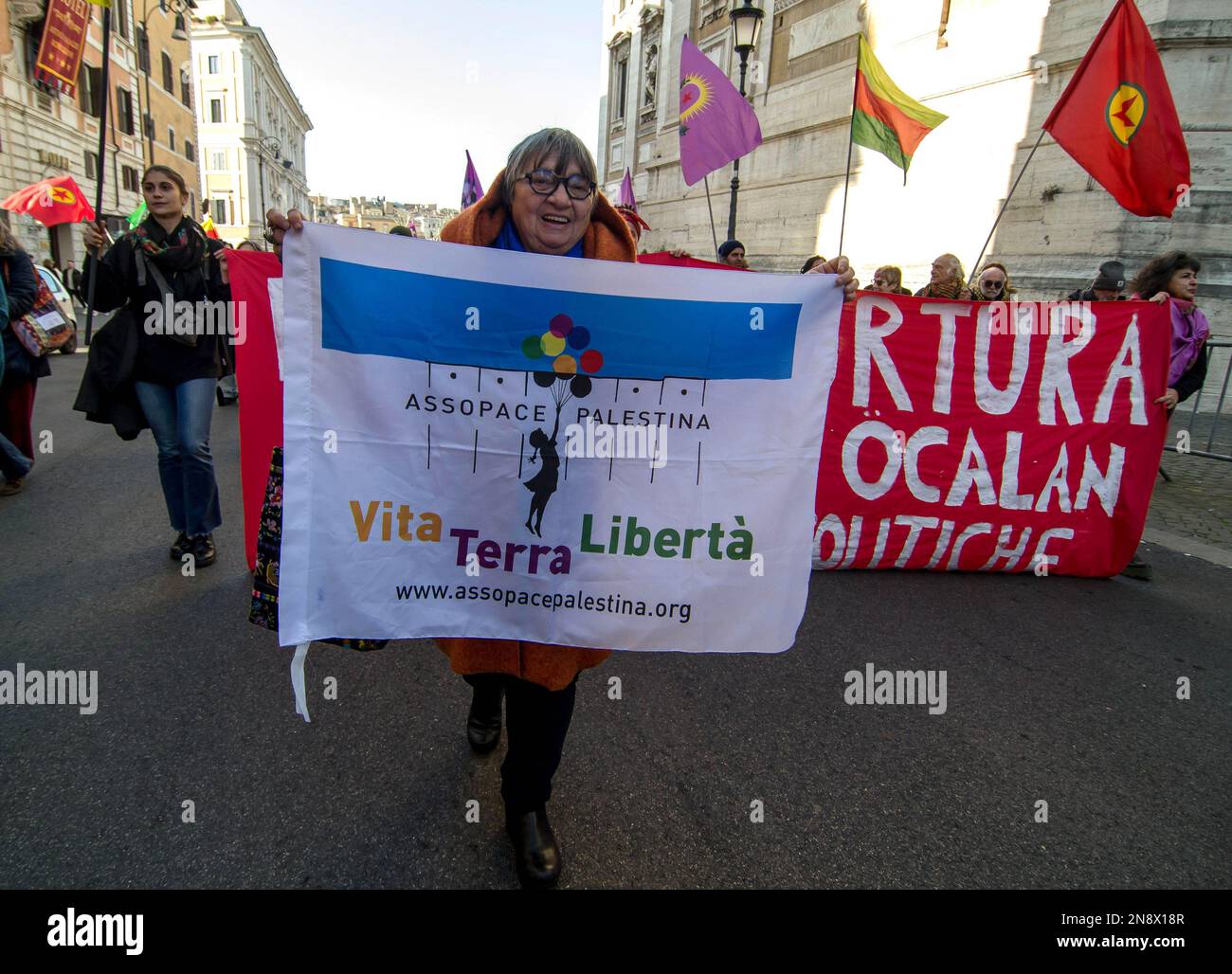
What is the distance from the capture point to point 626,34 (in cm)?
3328

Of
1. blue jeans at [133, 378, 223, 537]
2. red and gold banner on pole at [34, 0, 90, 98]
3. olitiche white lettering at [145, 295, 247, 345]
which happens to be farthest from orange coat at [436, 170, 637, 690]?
red and gold banner on pole at [34, 0, 90, 98]

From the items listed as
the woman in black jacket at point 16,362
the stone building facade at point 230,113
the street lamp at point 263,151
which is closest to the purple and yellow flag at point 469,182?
the woman in black jacket at point 16,362

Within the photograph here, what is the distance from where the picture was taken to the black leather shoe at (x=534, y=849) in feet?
6.69

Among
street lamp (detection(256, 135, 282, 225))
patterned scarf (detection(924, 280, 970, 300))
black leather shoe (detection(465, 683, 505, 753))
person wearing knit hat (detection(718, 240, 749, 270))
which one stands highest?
street lamp (detection(256, 135, 282, 225))

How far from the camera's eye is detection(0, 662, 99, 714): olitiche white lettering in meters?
2.83

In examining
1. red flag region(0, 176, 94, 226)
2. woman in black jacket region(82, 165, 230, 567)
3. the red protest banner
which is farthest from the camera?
red flag region(0, 176, 94, 226)

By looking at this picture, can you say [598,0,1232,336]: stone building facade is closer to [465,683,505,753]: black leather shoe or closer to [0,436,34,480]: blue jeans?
[465,683,505,753]: black leather shoe

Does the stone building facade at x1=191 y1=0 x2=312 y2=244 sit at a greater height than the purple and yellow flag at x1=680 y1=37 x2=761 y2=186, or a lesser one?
greater

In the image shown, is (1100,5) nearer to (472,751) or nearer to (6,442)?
(472,751)

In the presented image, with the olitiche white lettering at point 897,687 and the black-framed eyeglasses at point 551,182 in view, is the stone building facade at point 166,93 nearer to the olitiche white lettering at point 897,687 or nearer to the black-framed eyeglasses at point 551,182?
the black-framed eyeglasses at point 551,182

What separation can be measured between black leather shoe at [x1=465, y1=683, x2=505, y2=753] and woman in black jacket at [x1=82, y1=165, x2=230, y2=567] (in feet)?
8.13
